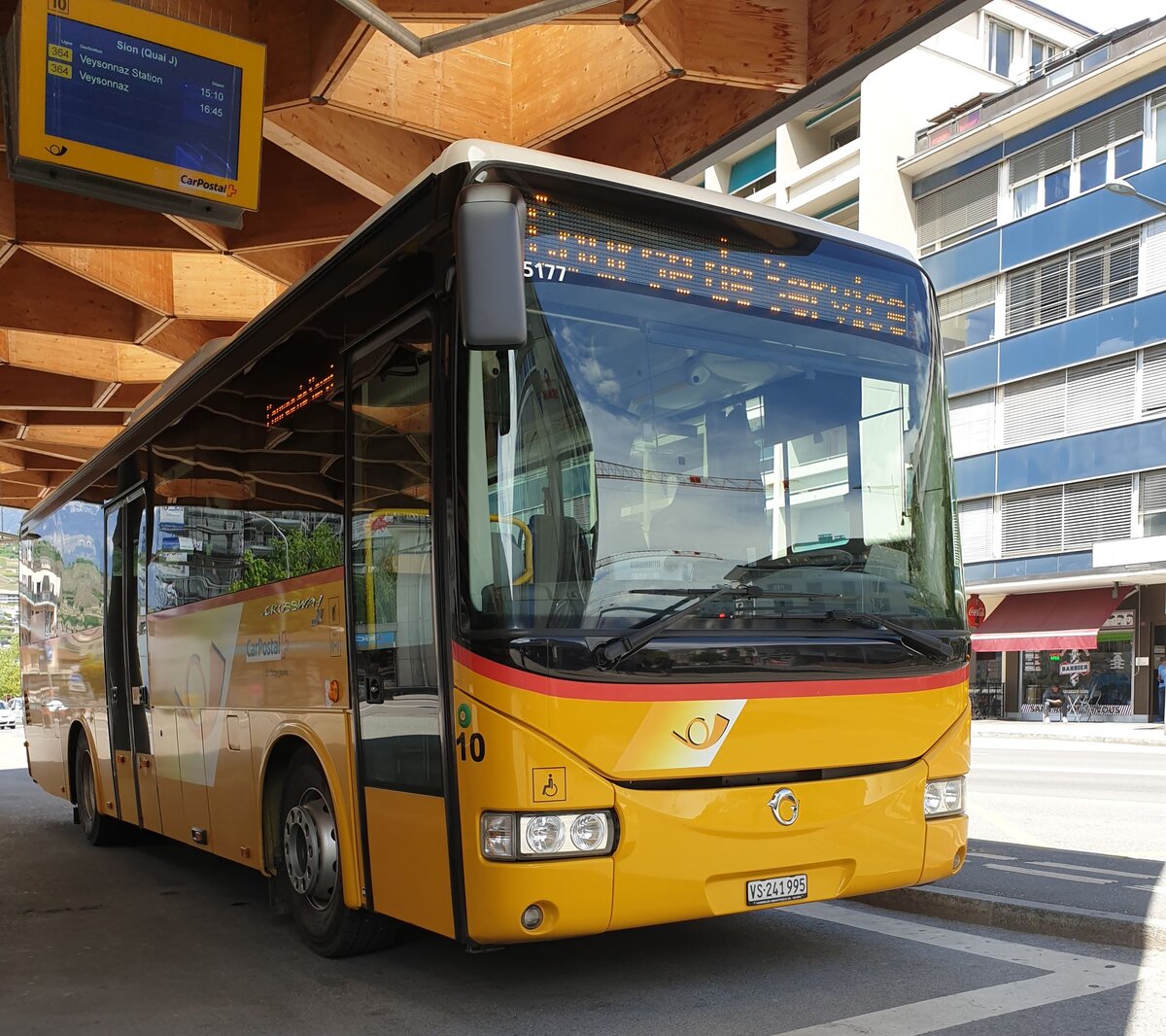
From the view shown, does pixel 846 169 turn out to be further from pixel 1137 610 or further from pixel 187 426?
pixel 187 426

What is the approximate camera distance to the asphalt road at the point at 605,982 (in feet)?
17.5

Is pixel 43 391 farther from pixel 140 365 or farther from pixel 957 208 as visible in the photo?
pixel 957 208

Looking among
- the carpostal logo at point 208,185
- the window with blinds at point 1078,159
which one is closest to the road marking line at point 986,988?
the carpostal logo at point 208,185

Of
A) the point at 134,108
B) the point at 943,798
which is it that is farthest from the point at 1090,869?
the point at 134,108

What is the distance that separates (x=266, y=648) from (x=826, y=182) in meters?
39.7

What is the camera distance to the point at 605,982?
5.97 m

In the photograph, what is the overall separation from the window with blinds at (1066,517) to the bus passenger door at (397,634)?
3058 cm

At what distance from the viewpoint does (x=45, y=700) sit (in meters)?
13.7

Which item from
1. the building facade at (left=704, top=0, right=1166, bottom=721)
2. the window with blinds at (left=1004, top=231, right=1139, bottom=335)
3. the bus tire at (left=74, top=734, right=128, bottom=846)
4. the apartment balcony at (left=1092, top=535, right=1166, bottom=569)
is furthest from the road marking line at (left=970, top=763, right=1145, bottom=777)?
the window with blinds at (left=1004, top=231, right=1139, bottom=335)

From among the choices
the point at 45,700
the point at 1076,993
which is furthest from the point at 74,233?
the point at 1076,993

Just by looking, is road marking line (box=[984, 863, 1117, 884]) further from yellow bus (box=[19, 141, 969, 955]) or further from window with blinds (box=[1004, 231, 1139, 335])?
window with blinds (box=[1004, 231, 1139, 335])

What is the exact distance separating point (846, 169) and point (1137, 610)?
17.4 meters

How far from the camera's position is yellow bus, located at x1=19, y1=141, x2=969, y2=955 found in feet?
16.5

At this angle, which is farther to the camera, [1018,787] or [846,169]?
[846,169]
